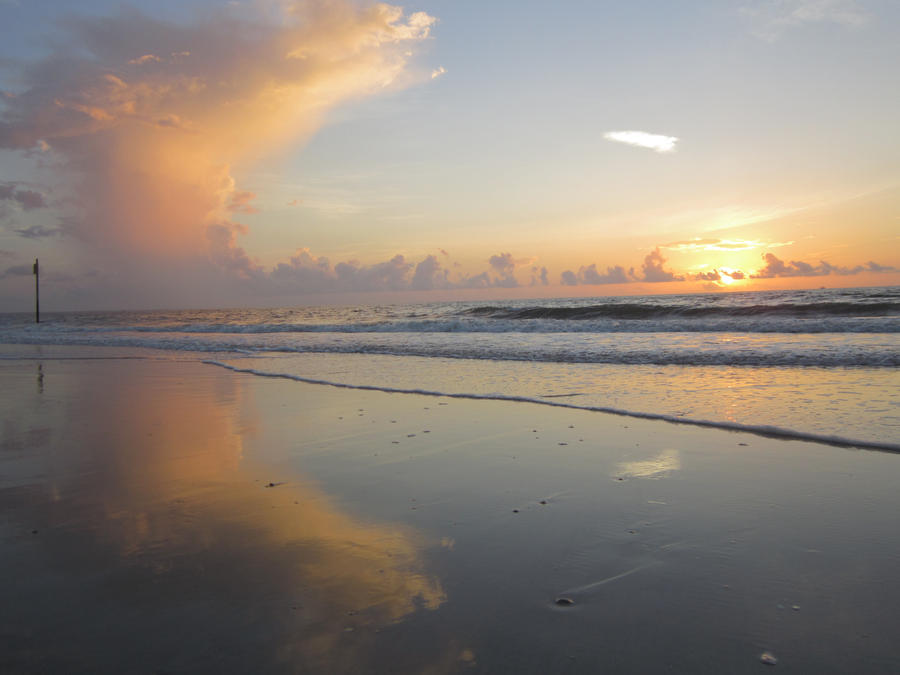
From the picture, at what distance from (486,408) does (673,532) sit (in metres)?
3.80

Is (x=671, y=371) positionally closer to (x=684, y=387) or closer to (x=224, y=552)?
(x=684, y=387)

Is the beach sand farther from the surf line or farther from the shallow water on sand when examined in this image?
the shallow water on sand

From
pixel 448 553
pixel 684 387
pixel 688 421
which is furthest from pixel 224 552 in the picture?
pixel 684 387

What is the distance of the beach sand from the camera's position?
193 centimetres

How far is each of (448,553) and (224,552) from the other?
1.11 meters

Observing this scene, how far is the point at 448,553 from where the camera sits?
271 cm

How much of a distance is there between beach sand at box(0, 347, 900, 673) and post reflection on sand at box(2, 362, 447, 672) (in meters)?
0.01

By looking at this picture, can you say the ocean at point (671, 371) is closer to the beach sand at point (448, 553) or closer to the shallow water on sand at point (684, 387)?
the shallow water on sand at point (684, 387)

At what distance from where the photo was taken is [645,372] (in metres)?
9.54

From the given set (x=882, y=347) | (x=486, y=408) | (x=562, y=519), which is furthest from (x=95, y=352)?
(x=882, y=347)

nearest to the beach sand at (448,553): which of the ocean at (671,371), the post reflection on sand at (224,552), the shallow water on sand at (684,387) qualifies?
the post reflection on sand at (224,552)

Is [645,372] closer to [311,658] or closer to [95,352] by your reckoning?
[311,658]

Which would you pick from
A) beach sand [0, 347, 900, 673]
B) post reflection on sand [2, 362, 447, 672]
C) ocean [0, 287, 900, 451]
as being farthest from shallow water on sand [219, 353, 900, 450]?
post reflection on sand [2, 362, 447, 672]

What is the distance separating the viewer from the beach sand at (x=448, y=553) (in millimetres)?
1928
